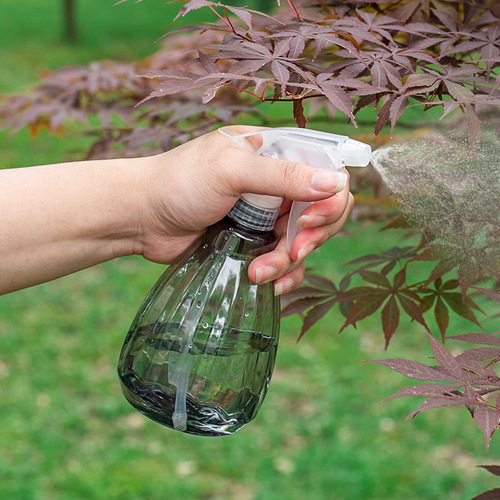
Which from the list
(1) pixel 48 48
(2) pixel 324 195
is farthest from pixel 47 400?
(1) pixel 48 48

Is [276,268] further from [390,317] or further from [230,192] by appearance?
[390,317]

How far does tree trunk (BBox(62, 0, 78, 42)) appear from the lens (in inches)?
368

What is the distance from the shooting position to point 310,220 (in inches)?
48.9

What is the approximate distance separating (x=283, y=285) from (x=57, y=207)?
0.44 metres

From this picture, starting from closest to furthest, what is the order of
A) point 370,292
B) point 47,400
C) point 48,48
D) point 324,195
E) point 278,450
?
point 324,195 → point 370,292 → point 278,450 → point 47,400 → point 48,48

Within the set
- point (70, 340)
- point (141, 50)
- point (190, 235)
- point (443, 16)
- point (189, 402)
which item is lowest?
point (141, 50)

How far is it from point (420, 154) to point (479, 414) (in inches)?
19.8

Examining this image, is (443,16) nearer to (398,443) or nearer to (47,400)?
(398,443)

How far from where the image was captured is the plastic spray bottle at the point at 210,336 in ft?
4.01

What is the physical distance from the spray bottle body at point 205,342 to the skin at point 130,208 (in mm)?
44

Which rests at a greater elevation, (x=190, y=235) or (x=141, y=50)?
(x=190, y=235)

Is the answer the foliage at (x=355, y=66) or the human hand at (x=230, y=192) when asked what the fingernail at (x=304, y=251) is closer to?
the human hand at (x=230, y=192)

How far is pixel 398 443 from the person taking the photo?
2.99 m

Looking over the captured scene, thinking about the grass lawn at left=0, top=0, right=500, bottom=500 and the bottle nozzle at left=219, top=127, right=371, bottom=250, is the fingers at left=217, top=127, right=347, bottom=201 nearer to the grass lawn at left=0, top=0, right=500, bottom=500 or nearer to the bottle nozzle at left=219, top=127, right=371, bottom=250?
the bottle nozzle at left=219, top=127, right=371, bottom=250
